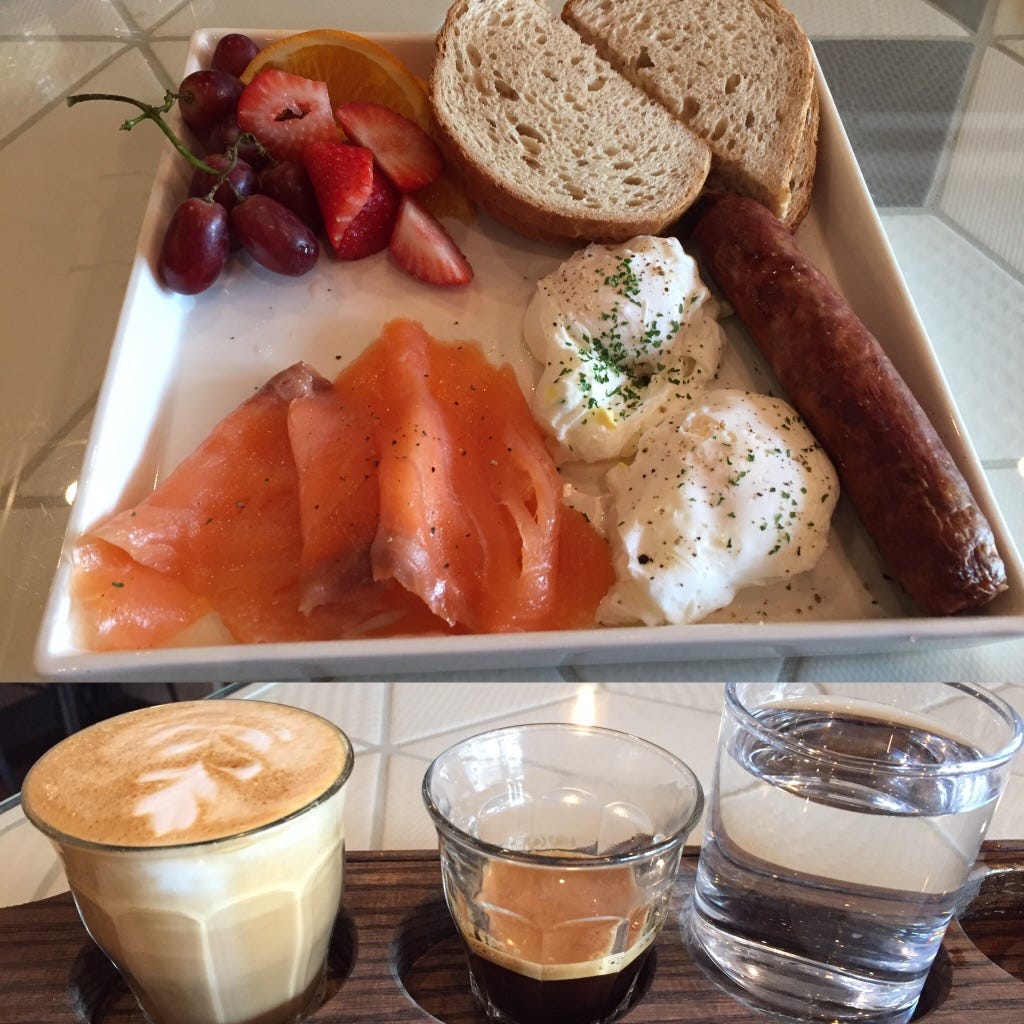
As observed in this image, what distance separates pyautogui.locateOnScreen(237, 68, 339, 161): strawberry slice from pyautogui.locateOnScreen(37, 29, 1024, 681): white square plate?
15cm

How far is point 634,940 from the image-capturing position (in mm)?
684

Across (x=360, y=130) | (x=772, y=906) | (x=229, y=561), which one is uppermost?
(x=360, y=130)

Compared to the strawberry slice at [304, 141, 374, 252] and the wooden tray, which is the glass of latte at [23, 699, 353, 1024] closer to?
the wooden tray

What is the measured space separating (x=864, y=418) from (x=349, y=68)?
1.10m

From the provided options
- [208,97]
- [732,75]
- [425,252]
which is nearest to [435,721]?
[425,252]

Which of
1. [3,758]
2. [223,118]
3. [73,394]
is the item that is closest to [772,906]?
[3,758]

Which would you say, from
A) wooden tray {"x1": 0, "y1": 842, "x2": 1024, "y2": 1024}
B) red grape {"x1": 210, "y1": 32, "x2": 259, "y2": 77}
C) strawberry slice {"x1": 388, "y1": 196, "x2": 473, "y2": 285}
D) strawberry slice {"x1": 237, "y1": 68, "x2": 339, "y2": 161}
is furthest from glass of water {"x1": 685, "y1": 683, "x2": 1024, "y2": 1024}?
red grape {"x1": 210, "y1": 32, "x2": 259, "y2": 77}

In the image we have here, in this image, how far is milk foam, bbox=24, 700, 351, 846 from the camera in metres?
0.63

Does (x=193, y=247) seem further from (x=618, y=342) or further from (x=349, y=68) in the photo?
(x=618, y=342)

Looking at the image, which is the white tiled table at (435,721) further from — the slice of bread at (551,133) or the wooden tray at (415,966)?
the slice of bread at (551,133)

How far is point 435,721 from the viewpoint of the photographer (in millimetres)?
967

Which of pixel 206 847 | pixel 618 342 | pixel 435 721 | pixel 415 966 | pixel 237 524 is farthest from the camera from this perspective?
pixel 618 342

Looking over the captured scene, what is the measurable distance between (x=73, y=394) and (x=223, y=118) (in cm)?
55

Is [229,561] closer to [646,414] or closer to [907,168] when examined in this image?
[646,414]
